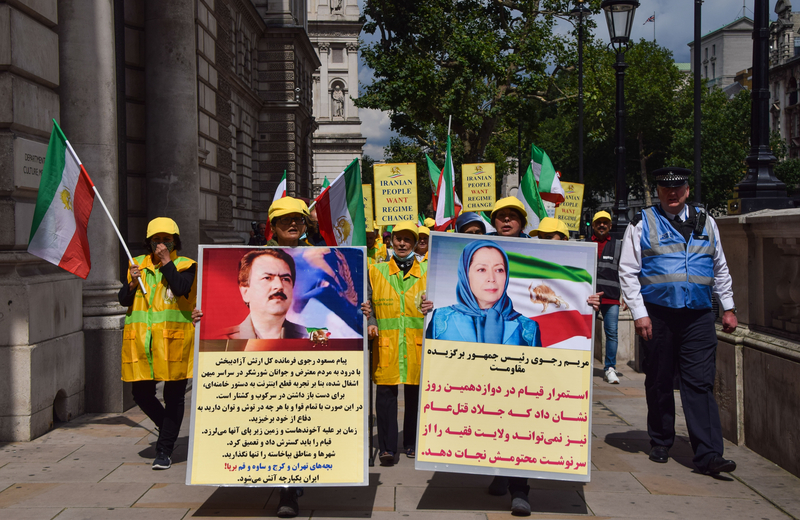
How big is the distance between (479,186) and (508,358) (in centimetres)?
1045

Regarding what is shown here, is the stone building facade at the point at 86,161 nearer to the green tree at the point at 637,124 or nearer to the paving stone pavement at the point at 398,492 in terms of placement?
the paving stone pavement at the point at 398,492

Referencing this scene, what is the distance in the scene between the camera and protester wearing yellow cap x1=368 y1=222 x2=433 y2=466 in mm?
6000

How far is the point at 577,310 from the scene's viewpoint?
16.1 feet

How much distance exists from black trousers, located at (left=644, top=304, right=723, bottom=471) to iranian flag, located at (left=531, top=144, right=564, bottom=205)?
6825 mm

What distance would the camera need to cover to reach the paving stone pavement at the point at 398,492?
4766 mm

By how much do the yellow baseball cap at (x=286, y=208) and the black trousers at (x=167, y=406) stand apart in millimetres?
1616

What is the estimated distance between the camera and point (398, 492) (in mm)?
5195

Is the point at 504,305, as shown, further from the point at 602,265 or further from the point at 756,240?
the point at 602,265

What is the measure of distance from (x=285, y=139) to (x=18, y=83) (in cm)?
2269

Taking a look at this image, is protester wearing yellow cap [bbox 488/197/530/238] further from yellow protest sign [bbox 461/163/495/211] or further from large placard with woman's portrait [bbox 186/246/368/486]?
yellow protest sign [bbox 461/163/495/211]

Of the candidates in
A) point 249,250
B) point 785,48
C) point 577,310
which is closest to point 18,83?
point 249,250

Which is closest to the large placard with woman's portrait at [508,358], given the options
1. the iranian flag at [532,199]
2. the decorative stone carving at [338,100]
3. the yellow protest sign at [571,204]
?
the iranian flag at [532,199]

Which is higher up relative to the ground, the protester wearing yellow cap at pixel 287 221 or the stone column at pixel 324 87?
the stone column at pixel 324 87

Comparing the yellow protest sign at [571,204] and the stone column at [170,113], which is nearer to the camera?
the stone column at [170,113]
